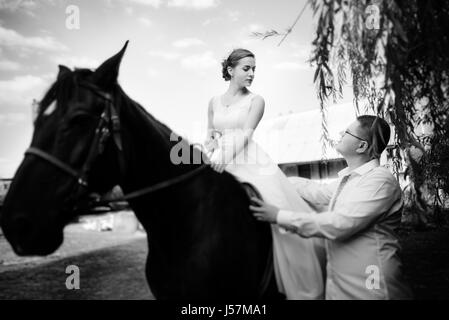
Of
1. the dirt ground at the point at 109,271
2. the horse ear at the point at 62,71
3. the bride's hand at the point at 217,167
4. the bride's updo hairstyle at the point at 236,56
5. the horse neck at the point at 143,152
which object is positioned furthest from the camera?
the dirt ground at the point at 109,271

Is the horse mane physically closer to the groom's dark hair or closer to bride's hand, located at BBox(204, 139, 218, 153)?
bride's hand, located at BBox(204, 139, 218, 153)

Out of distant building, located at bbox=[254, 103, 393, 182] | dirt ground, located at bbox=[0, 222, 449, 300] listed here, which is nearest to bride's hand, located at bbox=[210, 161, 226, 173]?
dirt ground, located at bbox=[0, 222, 449, 300]

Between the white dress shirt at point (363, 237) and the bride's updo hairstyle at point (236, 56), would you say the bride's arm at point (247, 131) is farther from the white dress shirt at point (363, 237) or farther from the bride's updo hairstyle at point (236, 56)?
the white dress shirt at point (363, 237)

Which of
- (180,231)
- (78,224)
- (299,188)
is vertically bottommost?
(78,224)

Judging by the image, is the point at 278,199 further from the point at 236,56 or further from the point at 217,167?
the point at 236,56

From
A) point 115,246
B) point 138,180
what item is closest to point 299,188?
point 138,180

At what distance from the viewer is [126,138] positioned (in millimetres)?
1965

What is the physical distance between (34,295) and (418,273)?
28.6ft

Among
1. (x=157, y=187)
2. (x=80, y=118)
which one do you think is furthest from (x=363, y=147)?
(x=80, y=118)

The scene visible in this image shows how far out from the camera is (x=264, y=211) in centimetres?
221

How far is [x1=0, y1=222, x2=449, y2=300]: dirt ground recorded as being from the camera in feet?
20.9

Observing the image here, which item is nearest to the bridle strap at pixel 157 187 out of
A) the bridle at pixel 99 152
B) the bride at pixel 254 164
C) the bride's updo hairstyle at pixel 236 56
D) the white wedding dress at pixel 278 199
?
the bridle at pixel 99 152

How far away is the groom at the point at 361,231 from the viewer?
2.21m
